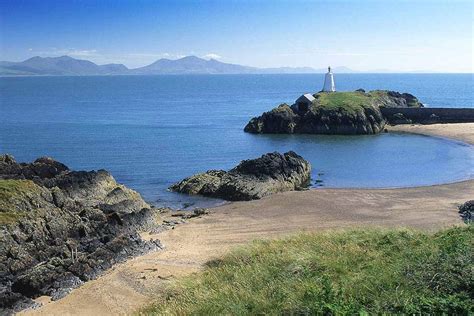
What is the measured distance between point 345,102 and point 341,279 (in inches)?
2327

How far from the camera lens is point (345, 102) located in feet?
232

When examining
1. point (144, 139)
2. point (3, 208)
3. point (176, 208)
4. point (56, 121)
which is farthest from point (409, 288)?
point (56, 121)

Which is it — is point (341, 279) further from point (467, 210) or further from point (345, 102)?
point (345, 102)

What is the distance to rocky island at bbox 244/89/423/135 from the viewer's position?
6800cm

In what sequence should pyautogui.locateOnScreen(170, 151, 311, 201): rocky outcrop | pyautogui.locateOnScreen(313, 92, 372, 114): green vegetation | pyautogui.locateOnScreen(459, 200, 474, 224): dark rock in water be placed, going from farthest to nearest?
pyautogui.locateOnScreen(313, 92, 372, 114): green vegetation < pyautogui.locateOnScreen(170, 151, 311, 201): rocky outcrop < pyautogui.locateOnScreen(459, 200, 474, 224): dark rock in water

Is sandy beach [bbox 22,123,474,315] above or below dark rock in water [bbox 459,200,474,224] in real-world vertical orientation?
below

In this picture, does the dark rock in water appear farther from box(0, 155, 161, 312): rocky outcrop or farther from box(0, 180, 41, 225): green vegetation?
box(0, 180, 41, 225): green vegetation

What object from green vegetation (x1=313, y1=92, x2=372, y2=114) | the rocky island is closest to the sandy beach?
the rocky island

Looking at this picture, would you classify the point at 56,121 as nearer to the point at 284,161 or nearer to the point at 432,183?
the point at 284,161

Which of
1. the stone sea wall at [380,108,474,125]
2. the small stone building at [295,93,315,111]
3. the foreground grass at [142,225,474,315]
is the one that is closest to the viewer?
the foreground grass at [142,225,474,315]

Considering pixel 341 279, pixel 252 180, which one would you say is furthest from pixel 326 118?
pixel 341 279

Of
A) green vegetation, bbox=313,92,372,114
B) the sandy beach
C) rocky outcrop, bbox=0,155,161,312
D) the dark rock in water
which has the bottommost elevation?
the sandy beach

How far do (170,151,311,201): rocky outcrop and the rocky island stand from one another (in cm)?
2919

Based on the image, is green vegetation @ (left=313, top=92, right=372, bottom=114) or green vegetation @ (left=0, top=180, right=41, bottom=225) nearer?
green vegetation @ (left=0, top=180, right=41, bottom=225)
